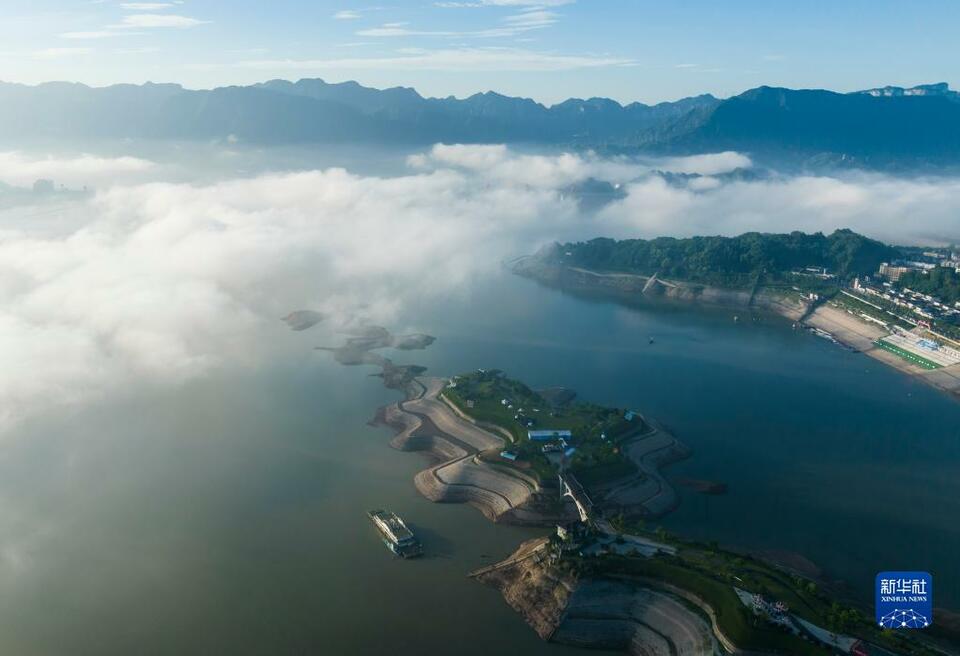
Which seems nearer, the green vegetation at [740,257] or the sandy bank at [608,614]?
the sandy bank at [608,614]

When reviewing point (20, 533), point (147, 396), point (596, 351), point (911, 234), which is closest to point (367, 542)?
point (20, 533)

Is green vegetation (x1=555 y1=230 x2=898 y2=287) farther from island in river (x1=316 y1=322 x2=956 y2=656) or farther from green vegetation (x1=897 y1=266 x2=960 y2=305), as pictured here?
island in river (x1=316 y1=322 x2=956 y2=656)

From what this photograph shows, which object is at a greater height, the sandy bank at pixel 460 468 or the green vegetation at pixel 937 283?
the green vegetation at pixel 937 283

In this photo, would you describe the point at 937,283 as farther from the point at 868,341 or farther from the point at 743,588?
the point at 743,588

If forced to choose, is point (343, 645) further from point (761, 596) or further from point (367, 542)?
point (761, 596)

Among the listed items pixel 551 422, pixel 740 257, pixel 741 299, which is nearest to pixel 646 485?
pixel 551 422

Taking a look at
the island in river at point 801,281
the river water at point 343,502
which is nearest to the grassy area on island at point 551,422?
the river water at point 343,502

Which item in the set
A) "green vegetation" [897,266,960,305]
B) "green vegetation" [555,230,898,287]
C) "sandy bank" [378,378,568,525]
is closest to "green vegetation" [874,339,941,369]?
"green vegetation" [897,266,960,305]

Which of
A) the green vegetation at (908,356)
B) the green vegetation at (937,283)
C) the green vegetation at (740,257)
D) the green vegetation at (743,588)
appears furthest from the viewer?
the green vegetation at (740,257)

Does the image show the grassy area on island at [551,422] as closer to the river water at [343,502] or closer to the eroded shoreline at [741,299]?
the river water at [343,502]

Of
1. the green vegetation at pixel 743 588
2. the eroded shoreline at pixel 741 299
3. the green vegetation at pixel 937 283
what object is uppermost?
the green vegetation at pixel 937 283
